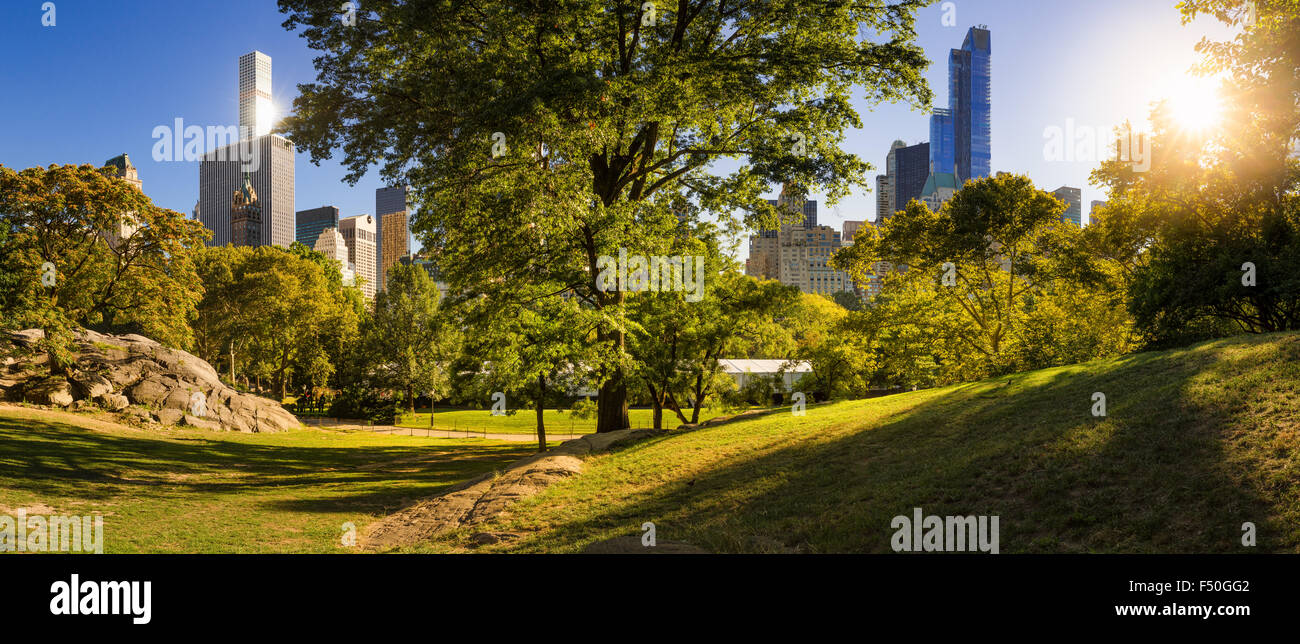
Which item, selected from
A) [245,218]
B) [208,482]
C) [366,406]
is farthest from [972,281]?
[245,218]

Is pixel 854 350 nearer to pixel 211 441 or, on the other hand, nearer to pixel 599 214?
pixel 599 214

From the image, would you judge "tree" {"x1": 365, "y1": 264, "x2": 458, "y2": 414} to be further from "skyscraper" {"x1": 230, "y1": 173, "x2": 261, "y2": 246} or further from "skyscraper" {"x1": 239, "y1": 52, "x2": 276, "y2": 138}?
"skyscraper" {"x1": 230, "y1": 173, "x2": 261, "y2": 246}

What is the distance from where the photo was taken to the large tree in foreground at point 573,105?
56.1 feet

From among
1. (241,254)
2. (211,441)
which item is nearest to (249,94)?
(241,254)

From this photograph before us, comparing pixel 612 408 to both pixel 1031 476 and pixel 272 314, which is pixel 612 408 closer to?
pixel 1031 476

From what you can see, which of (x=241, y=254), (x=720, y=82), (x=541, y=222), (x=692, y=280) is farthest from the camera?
(x=241, y=254)

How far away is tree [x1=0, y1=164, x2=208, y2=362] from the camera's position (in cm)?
2511

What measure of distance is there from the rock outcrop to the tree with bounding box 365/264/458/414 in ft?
60.8

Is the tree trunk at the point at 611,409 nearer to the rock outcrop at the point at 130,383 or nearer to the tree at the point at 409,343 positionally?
the rock outcrop at the point at 130,383

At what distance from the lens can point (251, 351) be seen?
60750mm

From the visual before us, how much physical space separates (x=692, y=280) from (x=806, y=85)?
24.6 feet

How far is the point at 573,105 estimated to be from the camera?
16.2m

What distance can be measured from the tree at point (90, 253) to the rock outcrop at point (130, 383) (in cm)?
157

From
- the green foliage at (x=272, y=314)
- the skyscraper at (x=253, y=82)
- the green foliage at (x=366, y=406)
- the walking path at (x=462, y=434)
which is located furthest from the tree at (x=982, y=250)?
the skyscraper at (x=253, y=82)
